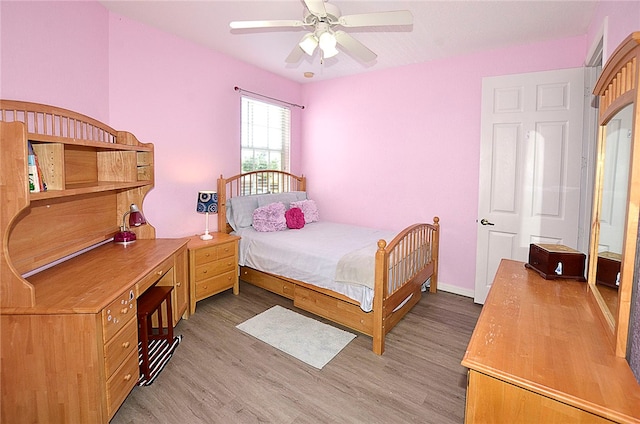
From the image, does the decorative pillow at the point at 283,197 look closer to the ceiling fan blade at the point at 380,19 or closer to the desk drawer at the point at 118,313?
the desk drawer at the point at 118,313

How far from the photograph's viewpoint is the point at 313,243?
11.2ft

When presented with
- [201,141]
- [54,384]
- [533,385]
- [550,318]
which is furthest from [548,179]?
[54,384]

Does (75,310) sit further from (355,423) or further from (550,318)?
(550,318)

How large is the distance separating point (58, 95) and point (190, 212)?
5.33 ft

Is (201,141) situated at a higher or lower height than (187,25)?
lower

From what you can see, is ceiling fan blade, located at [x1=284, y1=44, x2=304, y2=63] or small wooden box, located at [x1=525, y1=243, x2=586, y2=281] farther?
ceiling fan blade, located at [x1=284, y1=44, x2=304, y2=63]

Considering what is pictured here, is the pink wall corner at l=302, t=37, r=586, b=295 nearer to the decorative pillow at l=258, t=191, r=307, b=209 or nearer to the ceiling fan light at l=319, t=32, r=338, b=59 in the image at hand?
the decorative pillow at l=258, t=191, r=307, b=209

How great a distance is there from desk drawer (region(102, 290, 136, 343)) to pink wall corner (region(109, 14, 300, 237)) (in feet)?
5.09

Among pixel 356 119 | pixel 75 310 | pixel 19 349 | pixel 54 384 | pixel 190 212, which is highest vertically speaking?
pixel 356 119

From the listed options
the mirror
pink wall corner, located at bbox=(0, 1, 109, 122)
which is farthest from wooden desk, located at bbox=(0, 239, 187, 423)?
the mirror

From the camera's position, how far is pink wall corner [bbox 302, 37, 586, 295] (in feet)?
11.9

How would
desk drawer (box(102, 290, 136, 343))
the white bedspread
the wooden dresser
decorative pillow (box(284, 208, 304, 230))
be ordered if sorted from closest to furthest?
the wooden dresser, desk drawer (box(102, 290, 136, 343)), the white bedspread, decorative pillow (box(284, 208, 304, 230))

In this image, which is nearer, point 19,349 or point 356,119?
point 19,349

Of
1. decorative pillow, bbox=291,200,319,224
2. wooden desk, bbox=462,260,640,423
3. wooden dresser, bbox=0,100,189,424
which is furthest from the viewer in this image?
decorative pillow, bbox=291,200,319,224
